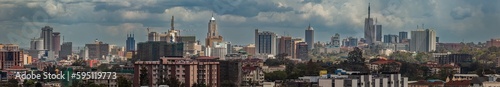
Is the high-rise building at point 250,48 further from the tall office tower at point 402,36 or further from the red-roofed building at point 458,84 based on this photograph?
the red-roofed building at point 458,84

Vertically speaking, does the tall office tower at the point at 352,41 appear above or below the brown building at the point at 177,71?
above

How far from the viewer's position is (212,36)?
10012 centimetres

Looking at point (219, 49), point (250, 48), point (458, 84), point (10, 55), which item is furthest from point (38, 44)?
point (458, 84)

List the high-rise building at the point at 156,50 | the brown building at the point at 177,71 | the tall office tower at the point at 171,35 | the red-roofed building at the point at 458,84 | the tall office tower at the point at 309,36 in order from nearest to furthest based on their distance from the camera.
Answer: the brown building at the point at 177,71
the red-roofed building at the point at 458,84
the high-rise building at the point at 156,50
the tall office tower at the point at 171,35
the tall office tower at the point at 309,36

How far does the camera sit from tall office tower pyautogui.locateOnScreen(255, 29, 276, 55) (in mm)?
101250

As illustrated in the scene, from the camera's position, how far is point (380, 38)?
113 m

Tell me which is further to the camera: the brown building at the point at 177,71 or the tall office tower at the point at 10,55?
the tall office tower at the point at 10,55

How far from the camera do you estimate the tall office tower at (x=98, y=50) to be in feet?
304

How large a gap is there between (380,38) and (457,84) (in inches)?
3046

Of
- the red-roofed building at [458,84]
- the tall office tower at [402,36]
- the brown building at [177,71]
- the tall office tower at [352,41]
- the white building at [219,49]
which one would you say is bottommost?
the red-roofed building at [458,84]

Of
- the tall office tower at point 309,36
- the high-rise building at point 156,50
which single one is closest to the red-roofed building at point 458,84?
the high-rise building at point 156,50

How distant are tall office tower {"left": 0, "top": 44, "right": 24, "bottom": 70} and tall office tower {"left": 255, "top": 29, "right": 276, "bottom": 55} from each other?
3522 centimetres

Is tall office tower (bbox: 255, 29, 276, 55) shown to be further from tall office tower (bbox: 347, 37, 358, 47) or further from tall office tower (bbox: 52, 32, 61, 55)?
tall office tower (bbox: 52, 32, 61, 55)

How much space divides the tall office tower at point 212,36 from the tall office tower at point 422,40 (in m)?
15.6
